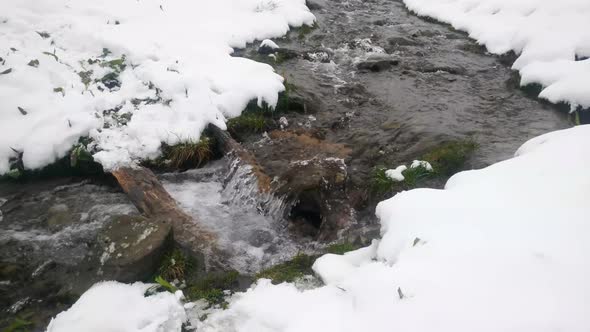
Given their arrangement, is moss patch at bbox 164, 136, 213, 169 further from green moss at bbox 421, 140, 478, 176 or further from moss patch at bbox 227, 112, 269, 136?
green moss at bbox 421, 140, 478, 176

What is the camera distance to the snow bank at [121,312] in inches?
137

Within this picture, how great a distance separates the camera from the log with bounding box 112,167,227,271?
4.57m

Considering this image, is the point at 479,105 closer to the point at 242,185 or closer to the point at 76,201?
the point at 242,185

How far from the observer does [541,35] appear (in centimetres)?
877

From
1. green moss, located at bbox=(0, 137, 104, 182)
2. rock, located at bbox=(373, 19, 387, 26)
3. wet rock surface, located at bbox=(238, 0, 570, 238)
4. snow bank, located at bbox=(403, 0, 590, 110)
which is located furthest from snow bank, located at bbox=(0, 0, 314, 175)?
snow bank, located at bbox=(403, 0, 590, 110)

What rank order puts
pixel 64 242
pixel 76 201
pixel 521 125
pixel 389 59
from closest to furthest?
pixel 64 242 → pixel 76 201 → pixel 521 125 → pixel 389 59

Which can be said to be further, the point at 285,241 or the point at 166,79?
the point at 166,79

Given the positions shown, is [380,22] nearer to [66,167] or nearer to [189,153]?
[189,153]

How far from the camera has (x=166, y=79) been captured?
7.01 m

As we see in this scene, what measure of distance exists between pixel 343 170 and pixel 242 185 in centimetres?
145

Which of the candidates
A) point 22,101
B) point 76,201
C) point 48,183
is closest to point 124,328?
point 76,201

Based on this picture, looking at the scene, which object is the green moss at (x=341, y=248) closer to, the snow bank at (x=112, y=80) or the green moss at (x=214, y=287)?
the green moss at (x=214, y=287)

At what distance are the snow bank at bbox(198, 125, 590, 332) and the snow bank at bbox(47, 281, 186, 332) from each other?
0.34 metres

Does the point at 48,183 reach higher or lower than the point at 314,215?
lower
